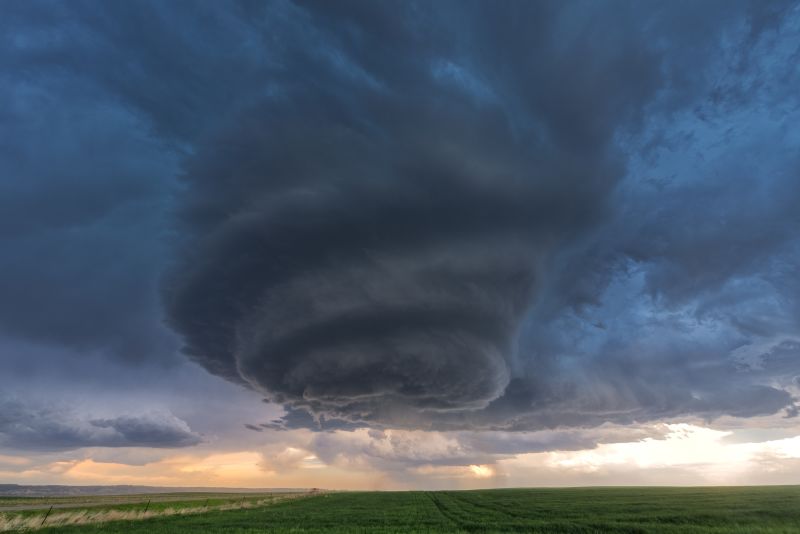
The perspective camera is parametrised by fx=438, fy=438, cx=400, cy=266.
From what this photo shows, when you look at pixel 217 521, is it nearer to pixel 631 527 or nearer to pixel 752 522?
pixel 631 527

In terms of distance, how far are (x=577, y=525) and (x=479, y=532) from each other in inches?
384

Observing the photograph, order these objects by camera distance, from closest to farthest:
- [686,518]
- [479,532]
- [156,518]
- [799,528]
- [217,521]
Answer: [799,528] < [479,532] < [686,518] < [217,521] < [156,518]

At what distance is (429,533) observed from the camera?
1491 inches

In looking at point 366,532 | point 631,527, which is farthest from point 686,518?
point 366,532

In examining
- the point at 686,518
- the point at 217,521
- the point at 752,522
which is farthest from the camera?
the point at 217,521

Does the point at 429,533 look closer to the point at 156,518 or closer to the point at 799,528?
the point at 799,528

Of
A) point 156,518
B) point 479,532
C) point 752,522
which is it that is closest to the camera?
point 479,532

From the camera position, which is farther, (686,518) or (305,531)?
(686,518)

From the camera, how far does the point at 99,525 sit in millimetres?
44094

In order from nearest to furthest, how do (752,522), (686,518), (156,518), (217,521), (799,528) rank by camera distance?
(799,528)
(752,522)
(686,518)
(217,521)
(156,518)

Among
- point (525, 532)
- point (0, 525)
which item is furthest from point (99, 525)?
point (525, 532)

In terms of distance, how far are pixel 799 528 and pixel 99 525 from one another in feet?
209

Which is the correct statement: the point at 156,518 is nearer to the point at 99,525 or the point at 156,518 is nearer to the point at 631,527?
the point at 99,525

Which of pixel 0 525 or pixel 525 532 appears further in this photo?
pixel 0 525
